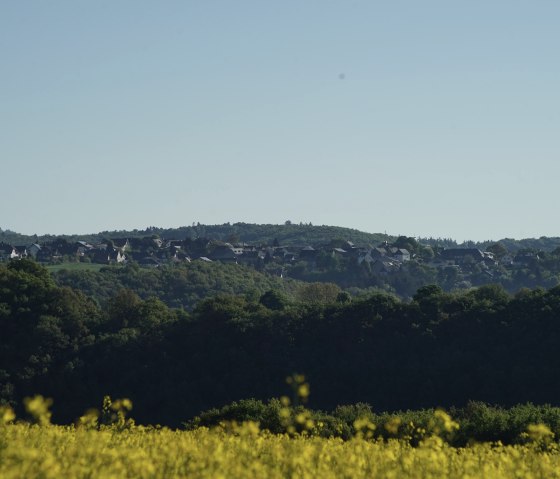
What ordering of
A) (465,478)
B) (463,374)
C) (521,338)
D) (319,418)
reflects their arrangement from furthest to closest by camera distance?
(521,338) < (463,374) < (319,418) < (465,478)

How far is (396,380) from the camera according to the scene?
8181cm

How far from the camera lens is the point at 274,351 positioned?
90125 mm

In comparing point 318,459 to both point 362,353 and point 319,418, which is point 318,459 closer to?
point 319,418

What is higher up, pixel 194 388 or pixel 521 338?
pixel 521 338

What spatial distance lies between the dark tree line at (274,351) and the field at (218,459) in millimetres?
57207

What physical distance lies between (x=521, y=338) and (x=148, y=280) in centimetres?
11061

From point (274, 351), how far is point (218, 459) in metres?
73.7

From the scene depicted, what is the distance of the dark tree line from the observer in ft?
265

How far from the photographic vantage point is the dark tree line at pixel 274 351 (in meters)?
80.6

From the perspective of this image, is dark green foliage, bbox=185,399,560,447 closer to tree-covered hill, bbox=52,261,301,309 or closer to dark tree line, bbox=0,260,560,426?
dark tree line, bbox=0,260,560,426

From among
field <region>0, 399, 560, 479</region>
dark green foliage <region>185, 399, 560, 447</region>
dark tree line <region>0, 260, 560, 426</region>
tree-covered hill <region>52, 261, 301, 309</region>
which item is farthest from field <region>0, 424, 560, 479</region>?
tree-covered hill <region>52, 261, 301, 309</region>

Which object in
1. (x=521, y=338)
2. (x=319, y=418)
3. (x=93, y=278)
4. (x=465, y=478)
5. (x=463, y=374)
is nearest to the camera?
(x=465, y=478)

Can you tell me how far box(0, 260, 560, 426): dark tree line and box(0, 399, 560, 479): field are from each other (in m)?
57.2

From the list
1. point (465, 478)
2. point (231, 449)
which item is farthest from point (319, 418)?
point (465, 478)
